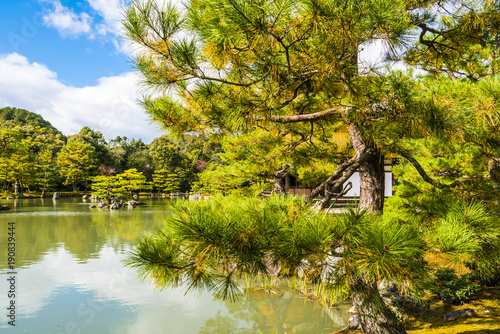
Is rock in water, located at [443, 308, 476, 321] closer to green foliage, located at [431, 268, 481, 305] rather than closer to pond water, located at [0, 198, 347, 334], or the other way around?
green foliage, located at [431, 268, 481, 305]

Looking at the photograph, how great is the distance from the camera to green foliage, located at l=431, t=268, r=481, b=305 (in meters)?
2.63

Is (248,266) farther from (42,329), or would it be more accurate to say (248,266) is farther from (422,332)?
(42,329)

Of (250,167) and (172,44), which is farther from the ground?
(172,44)

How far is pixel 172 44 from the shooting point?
63.4 inches

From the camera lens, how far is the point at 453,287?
2.75 metres

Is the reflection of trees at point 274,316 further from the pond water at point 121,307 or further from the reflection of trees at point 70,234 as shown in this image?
the reflection of trees at point 70,234

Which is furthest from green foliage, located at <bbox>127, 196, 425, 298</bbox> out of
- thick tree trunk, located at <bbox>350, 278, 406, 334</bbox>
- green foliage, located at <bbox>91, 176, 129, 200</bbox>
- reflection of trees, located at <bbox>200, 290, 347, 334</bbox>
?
green foliage, located at <bbox>91, 176, 129, 200</bbox>

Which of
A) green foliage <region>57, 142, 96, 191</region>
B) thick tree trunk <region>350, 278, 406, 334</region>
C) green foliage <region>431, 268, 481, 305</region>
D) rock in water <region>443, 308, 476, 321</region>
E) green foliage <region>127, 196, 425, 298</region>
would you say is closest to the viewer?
green foliage <region>127, 196, 425, 298</region>

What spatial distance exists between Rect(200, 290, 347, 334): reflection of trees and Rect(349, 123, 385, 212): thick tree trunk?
1.47 m

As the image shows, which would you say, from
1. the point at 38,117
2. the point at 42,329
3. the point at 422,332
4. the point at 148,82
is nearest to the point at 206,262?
the point at 148,82

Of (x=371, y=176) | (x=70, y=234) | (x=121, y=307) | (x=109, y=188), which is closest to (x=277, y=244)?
(x=371, y=176)

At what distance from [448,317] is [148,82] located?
281 cm

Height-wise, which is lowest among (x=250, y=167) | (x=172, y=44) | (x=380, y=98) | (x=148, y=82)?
(x=250, y=167)

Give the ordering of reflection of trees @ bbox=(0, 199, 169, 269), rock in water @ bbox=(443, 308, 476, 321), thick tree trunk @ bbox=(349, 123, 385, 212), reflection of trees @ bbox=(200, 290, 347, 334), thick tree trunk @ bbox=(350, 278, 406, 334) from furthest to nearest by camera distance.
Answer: reflection of trees @ bbox=(0, 199, 169, 269) < reflection of trees @ bbox=(200, 290, 347, 334) < rock in water @ bbox=(443, 308, 476, 321) < thick tree trunk @ bbox=(349, 123, 385, 212) < thick tree trunk @ bbox=(350, 278, 406, 334)
